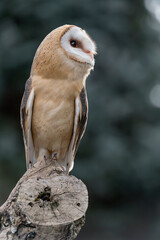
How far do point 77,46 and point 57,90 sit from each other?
52 centimetres

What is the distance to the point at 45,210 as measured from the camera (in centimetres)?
282

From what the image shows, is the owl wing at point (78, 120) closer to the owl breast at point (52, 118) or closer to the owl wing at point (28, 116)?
the owl breast at point (52, 118)

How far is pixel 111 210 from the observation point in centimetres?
865

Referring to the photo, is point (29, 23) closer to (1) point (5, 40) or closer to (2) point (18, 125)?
(1) point (5, 40)

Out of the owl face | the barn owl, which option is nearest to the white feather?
the barn owl

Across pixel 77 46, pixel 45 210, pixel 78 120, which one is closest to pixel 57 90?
pixel 78 120

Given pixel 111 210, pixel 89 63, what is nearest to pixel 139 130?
pixel 111 210

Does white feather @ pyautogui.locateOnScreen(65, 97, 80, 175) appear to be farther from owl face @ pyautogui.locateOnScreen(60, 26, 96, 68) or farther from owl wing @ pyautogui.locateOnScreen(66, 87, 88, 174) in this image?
owl face @ pyautogui.locateOnScreen(60, 26, 96, 68)

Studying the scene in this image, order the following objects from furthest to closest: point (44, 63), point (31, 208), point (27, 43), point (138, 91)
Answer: point (138, 91)
point (27, 43)
point (44, 63)
point (31, 208)

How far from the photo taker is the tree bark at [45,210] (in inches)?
110

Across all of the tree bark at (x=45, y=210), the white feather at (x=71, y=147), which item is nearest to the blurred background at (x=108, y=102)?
the white feather at (x=71, y=147)

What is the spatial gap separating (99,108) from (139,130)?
0.90 m

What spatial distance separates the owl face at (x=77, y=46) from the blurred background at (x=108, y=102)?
A: 3.66 m

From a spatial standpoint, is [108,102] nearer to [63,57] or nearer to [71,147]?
[71,147]
